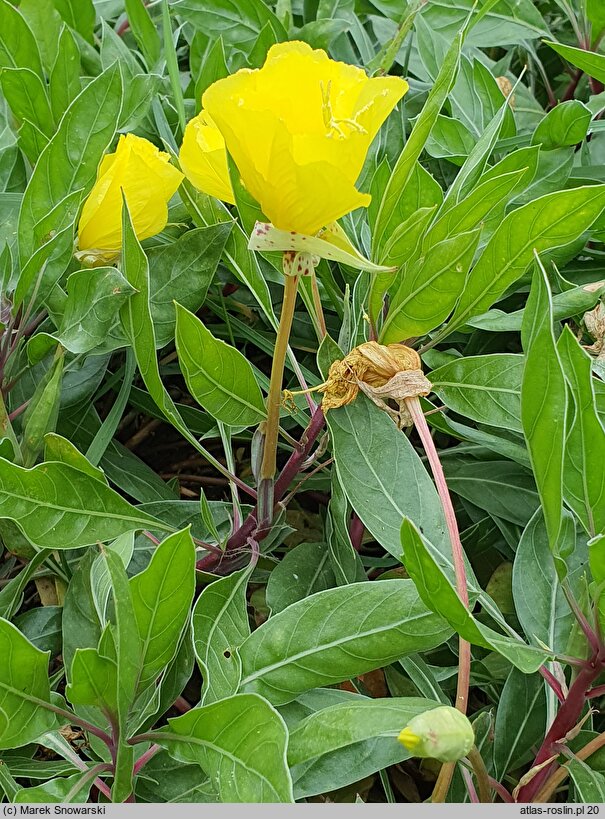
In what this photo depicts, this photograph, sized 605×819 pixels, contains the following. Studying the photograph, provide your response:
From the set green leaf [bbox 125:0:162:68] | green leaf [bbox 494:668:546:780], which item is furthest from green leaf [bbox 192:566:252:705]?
green leaf [bbox 125:0:162:68]

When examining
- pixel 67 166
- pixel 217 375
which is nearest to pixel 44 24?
pixel 67 166

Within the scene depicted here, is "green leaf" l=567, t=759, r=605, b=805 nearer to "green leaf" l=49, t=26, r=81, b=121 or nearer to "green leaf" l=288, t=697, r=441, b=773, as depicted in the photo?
"green leaf" l=288, t=697, r=441, b=773

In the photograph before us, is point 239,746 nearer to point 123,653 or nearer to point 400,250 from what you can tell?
point 123,653

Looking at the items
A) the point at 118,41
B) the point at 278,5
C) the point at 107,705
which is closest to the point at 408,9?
the point at 278,5

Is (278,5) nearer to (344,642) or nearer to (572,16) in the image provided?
(572,16)

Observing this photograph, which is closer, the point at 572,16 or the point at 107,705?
the point at 107,705

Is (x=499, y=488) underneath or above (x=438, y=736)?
underneath
